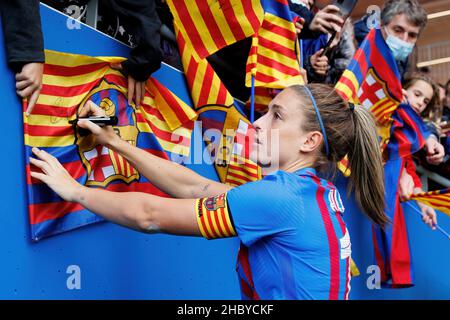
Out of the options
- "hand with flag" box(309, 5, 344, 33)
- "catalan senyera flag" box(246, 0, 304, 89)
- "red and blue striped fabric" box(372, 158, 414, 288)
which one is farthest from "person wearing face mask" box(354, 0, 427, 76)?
"catalan senyera flag" box(246, 0, 304, 89)

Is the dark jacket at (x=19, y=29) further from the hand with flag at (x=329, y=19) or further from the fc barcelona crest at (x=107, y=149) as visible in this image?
the hand with flag at (x=329, y=19)

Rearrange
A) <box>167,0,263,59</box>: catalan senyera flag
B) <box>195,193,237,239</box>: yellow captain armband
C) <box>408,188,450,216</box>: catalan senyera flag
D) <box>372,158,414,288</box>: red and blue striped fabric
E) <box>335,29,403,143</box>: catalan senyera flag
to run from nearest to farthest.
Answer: <box>195,193,237,239</box>: yellow captain armband < <box>167,0,263,59</box>: catalan senyera flag < <box>335,29,403,143</box>: catalan senyera flag < <box>408,188,450,216</box>: catalan senyera flag < <box>372,158,414,288</box>: red and blue striped fabric

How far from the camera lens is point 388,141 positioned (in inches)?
153

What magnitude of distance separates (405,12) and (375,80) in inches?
25.5

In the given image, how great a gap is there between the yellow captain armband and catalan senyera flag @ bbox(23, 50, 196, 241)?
0.48 m

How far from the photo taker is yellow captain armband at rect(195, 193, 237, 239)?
1825mm

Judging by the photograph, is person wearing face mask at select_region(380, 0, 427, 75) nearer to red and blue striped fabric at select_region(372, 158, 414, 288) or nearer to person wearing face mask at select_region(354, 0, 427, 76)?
person wearing face mask at select_region(354, 0, 427, 76)

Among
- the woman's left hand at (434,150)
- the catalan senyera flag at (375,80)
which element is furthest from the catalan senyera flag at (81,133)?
the woman's left hand at (434,150)

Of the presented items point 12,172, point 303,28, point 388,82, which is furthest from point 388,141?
point 12,172

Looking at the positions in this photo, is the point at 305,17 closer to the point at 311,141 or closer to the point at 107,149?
the point at 311,141

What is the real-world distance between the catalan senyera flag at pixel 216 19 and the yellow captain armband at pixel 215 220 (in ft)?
3.23
